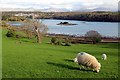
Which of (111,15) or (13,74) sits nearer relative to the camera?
(13,74)

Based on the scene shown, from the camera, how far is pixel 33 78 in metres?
13.0

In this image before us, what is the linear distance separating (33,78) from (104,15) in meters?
175

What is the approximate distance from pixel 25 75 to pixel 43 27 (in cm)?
4241

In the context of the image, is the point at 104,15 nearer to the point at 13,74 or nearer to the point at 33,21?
the point at 33,21

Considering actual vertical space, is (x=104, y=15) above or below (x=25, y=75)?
above

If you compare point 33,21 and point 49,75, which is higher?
point 33,21

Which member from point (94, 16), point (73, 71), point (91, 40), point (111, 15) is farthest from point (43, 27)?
point (94, 16)

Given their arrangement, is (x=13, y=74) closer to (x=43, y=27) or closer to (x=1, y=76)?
(x=1, y=76)

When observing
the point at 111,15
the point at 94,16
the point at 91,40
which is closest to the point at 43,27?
the point at 91,40

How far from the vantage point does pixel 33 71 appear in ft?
48.5

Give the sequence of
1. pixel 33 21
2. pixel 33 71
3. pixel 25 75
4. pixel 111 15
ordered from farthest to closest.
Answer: pixel 111 15 → pixel 33 21 → pixel 33 71 → pixel 25 75

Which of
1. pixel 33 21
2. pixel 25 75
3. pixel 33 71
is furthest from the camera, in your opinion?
pixel 33 21

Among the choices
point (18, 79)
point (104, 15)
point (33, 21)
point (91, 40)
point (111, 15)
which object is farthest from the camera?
point (104, 15)

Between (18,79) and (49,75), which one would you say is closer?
(18,79)
